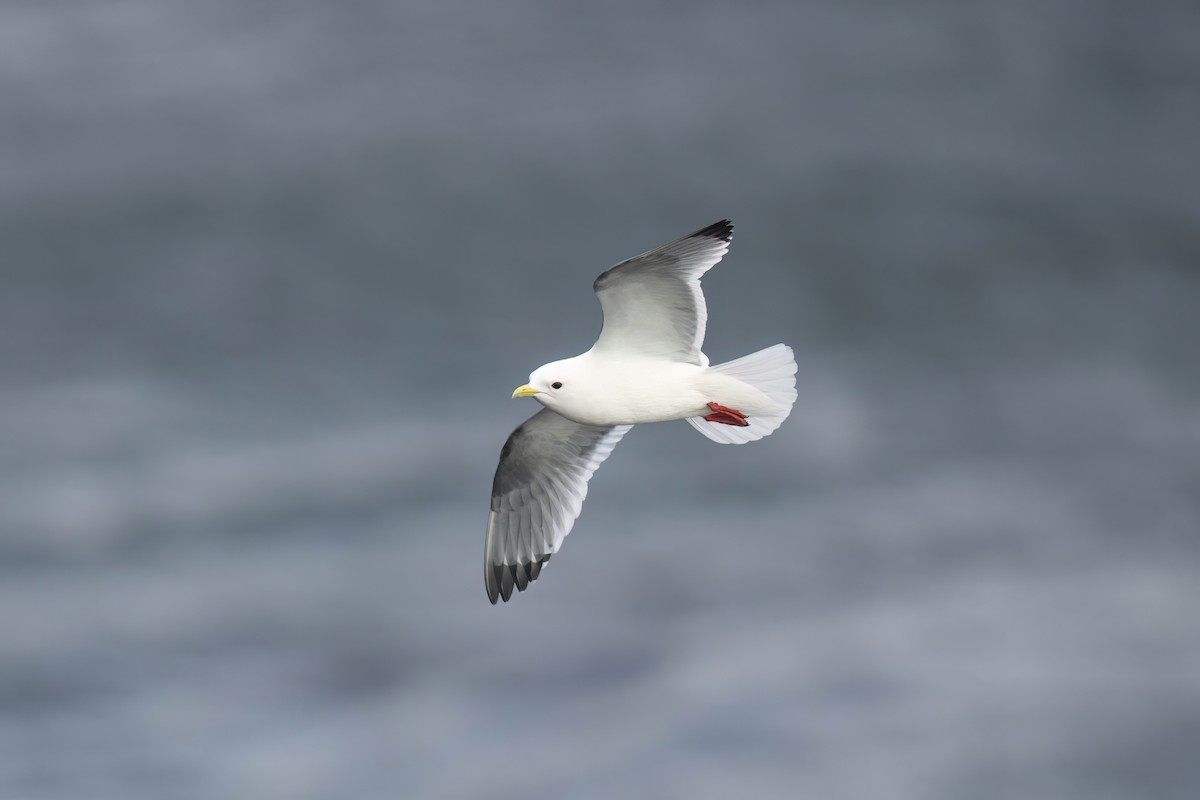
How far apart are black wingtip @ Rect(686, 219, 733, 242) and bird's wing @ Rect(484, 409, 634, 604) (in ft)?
9.30

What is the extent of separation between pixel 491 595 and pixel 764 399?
3.50 meters

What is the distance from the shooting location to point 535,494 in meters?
15.8

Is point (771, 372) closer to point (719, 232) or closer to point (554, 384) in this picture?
point (719, 232)

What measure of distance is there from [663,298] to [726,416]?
1155 mm

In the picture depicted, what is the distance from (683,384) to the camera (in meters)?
13.6

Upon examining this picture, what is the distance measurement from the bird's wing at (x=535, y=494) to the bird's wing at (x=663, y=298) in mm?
1865

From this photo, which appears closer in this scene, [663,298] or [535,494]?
[663,298]

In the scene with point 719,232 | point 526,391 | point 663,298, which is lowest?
point 526,391

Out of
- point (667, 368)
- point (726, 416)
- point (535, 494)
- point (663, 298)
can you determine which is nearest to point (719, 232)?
point (663, 298)

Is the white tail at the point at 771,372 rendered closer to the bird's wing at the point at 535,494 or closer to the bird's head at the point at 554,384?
the bird's head at the point at 554,384

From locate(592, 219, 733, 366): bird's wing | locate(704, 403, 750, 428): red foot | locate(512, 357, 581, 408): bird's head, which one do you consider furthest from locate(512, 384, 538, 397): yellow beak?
locate(704, 403, 750, 428): red foot

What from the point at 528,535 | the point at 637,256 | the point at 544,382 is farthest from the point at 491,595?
the point at 637,256

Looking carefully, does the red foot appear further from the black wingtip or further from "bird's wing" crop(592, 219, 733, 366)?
the black wingtip

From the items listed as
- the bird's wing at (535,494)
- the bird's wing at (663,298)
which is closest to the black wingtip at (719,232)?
the bird's wing at (663,298)
